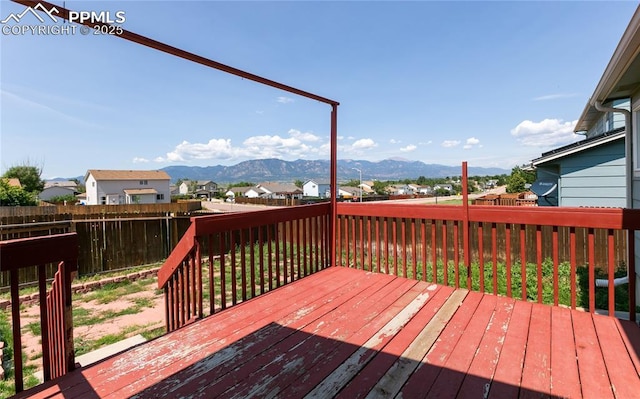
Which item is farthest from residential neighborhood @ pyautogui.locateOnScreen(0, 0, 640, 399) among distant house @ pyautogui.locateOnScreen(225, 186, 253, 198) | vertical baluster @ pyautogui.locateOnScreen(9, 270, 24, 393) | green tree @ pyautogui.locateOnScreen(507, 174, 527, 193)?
distant house @ pyautogui.locateOnScreen(225, 186, 253, 198)

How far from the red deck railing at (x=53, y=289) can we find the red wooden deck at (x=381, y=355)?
0.13 m

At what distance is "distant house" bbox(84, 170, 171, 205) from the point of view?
38750mm

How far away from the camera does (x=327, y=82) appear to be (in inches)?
492

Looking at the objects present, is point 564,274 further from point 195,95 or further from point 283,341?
point 195,95

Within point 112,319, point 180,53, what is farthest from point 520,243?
point 112,319

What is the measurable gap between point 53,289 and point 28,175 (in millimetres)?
45305

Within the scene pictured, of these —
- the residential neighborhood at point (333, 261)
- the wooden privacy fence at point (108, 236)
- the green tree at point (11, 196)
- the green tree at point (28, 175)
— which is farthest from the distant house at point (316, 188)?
the wooden privacy fence at point (108, 236)

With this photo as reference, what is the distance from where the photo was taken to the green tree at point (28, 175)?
3350 centimetres

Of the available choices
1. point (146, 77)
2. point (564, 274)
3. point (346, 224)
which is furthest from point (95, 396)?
point (146, 77)

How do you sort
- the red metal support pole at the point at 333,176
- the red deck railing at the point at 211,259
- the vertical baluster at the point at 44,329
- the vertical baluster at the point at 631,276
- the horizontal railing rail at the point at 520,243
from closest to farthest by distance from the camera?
the vertical baluster at the point at 44,329, the vertical baluster at the point at 631,276, the horizontal railing rail at the point at 520,243, the red deck railing at the point at 211,259, the red metal support pole at the point at 333,176

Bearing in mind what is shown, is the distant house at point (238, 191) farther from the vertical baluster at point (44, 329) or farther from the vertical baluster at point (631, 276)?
the vertical baluster at point (631, 276)

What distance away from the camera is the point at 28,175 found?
3403 centimetres

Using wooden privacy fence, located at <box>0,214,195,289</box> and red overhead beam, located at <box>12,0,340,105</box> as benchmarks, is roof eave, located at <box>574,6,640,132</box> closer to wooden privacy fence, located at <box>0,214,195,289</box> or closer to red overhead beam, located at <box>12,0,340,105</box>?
red overhead beam, located at <box>12,0,340,105</box>

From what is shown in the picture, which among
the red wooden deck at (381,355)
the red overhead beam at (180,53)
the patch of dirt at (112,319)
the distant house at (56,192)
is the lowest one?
the patch of dirt at (112,319)
